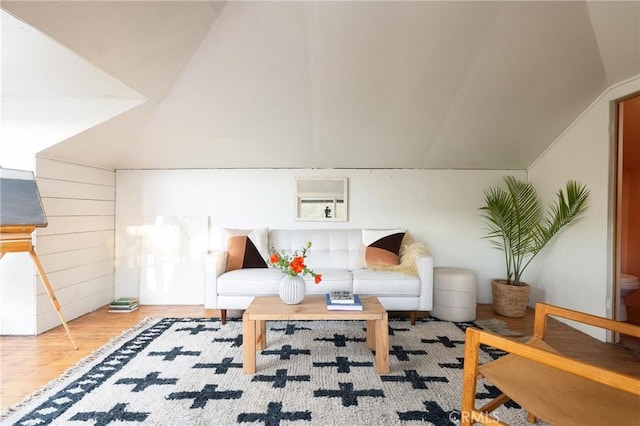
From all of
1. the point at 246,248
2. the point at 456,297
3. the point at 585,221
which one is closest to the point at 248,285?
the point at 246,248

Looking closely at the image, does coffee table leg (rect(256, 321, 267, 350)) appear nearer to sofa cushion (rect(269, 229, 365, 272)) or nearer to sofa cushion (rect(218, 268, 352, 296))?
sofa cushion (rect(218, 268, 352, 296))

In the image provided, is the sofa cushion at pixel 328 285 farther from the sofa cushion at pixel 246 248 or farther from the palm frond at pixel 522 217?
the palm frond at pixel 522 217

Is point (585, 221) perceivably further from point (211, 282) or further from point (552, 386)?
point (211, 282)

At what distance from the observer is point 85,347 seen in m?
2.49

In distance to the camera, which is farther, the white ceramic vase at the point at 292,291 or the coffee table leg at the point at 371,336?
the coffee table leg at the point at 371,336

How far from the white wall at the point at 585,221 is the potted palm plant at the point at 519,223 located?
0.12m

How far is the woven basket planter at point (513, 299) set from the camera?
322cm

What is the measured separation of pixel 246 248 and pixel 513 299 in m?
2.83

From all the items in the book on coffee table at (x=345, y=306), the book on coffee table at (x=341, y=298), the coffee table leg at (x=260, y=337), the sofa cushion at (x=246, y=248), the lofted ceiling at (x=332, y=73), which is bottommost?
the coffee table leg at (x=260, y=337)

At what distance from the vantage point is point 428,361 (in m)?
2.26

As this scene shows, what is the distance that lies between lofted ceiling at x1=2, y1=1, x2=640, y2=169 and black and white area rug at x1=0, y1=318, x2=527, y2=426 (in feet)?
6.41

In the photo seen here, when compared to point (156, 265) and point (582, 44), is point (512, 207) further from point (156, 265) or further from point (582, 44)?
point (156, 265)

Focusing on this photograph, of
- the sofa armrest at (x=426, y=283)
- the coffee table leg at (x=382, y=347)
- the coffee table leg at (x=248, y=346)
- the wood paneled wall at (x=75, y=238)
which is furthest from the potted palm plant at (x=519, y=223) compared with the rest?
the wood paneled wall at (x=75, y=238)

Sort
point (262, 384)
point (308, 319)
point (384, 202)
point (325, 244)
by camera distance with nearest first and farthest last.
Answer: point (262, 384)
point (308, 319)
point (325, 244)
point (384, 202)
